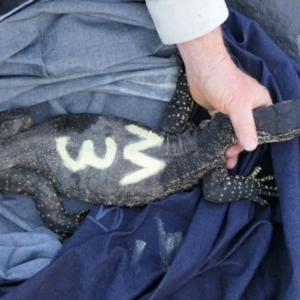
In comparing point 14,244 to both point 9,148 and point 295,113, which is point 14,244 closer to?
point 9,148


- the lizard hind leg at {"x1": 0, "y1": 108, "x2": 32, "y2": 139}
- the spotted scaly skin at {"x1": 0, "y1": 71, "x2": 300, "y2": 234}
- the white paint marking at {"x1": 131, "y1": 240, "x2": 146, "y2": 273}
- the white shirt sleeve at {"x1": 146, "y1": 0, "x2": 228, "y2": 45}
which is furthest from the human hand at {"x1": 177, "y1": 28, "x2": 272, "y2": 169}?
the lizard hind leg at {"x1": 0, "y1": 108, "x2": 32, "y2": 139}

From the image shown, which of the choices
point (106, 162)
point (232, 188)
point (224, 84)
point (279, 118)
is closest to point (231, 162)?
point (232, 188)

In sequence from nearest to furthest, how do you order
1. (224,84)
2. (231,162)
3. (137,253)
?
(224,84)
(137,253)
(231,162)

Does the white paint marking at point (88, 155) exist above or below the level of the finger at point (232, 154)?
above

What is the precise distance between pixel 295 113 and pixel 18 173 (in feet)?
5.13

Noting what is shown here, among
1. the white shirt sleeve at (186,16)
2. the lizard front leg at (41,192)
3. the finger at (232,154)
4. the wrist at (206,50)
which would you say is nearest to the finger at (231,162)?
the finger at (232,154)

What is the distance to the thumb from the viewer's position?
8.00 feet

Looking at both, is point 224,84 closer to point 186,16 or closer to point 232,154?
point 186,16

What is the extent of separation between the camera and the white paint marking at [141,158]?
9.34 ft

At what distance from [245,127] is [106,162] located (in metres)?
0.83

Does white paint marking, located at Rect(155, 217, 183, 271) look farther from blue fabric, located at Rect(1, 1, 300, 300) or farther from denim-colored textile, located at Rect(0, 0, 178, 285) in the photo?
denim-colored textile, located at Rect(0, 0, 178, 285)

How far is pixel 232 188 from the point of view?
2.81 meters

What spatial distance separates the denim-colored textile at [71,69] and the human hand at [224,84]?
0.29m

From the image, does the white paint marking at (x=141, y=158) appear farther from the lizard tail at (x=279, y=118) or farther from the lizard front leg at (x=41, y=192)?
the lizard tail at (x=279, y=118)
